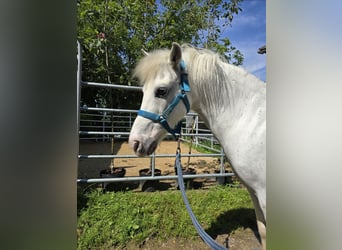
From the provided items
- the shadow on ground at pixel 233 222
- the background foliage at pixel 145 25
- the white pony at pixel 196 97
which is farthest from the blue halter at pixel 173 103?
the background foliage at pixel 145 25

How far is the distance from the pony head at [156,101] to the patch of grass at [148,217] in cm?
97

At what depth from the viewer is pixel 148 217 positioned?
2.28 m

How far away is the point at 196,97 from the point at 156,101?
0.28m

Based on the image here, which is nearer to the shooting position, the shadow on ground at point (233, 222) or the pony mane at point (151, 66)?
the pony mane at point (151, 66)

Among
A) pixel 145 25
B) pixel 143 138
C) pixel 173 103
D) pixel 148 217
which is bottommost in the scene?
pixel 148 217

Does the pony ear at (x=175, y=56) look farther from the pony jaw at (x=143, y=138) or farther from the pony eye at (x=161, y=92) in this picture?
the pony jaw at (x=143, y=138)

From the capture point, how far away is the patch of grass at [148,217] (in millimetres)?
2033

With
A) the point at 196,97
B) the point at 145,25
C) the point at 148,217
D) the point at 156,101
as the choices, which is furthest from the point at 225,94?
the point at 145,25

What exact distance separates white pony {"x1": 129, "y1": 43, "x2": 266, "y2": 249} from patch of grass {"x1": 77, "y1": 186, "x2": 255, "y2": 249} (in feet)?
3.02

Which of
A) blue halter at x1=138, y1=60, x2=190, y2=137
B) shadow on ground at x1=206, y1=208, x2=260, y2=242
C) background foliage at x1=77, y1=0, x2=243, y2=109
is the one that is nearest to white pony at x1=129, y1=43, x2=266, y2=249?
blue halter at x1=138, y1=60, x2=190, y2=137

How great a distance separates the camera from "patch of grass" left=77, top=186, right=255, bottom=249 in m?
2.03

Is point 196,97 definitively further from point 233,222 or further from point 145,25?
point 145,25
